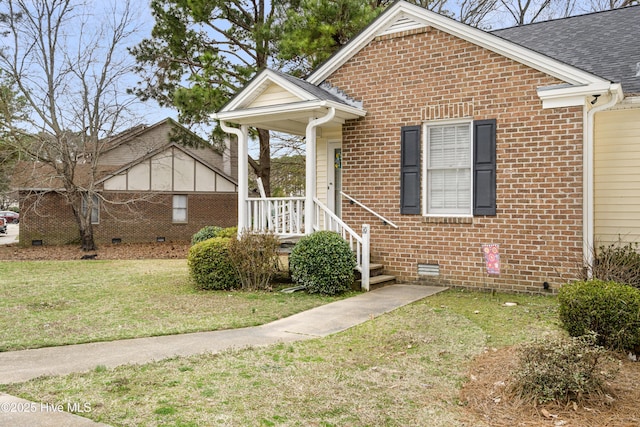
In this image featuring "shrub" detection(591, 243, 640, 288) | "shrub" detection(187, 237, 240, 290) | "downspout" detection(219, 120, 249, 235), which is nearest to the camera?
"shrub" detection(591, 243, 640, 288)

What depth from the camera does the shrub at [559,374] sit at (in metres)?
3.86

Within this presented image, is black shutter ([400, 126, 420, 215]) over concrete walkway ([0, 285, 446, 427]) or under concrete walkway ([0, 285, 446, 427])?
over

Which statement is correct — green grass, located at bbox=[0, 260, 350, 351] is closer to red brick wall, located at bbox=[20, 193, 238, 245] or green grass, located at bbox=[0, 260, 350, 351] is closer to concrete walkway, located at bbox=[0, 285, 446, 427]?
concrete walkway, located at bbox=[0, 285, 446, 427]

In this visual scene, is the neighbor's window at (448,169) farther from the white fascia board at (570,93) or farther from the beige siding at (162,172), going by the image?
the beige siding at (162,172)

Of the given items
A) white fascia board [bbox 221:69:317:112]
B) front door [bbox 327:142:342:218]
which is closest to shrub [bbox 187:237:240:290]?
front door [bbox 327:142:342:218]

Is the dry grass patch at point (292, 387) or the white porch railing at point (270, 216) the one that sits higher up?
the white porch railing at point (270, 216)

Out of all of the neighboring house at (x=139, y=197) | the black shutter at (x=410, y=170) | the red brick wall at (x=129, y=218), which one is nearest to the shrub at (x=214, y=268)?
the black shutter at (x=410, y=170)

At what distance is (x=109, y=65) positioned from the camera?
20172 mm

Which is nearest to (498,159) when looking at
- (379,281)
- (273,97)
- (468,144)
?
(468,144)

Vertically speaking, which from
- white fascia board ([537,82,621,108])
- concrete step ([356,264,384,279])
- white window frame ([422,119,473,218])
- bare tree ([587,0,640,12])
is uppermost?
bare tree ([587,0,640,12])

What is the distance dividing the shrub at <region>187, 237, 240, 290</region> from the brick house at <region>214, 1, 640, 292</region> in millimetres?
1139

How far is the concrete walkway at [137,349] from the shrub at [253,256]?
1944 mm

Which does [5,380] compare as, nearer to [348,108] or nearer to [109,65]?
[348,108]

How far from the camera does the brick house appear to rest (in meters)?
8.49
